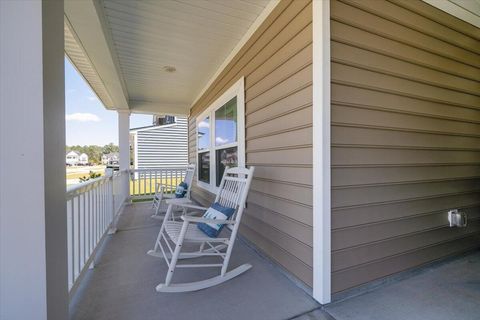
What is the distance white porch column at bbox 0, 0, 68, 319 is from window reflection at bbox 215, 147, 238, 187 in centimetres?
236

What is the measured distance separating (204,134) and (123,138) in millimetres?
2043

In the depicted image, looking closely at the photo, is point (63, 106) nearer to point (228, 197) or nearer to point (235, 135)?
point (228, 197)

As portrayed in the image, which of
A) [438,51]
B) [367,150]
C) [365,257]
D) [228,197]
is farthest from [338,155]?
[438,51]

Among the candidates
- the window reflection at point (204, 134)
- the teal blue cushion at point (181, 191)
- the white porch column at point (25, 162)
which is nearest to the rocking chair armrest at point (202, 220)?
the white porch column at point (25, 162)

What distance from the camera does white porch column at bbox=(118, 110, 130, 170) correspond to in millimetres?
5246

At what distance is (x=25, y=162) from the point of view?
755 mm

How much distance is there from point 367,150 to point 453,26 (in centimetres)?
166

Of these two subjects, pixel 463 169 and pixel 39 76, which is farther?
pixel 463 169

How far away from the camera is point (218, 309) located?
153cm

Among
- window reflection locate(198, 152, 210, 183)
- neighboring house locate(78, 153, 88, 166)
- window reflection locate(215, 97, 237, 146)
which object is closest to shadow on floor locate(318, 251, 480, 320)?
window reflection locate(215, 97, 237, 146)

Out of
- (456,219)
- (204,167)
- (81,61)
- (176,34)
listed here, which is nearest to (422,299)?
(456,219)

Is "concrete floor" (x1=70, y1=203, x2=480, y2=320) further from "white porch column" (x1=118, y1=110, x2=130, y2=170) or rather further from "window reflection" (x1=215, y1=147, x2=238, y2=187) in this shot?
"white porch column" (x1=118, y1=110, x2=130, y2=170)

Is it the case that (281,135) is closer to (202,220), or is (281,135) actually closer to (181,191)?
(202,220)

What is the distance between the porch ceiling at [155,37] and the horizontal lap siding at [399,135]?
1047mm
